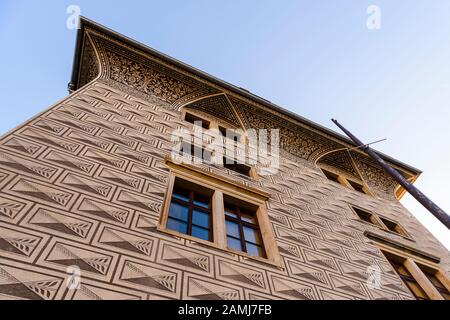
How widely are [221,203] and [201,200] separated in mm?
299

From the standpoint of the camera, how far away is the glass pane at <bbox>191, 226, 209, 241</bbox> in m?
3.50

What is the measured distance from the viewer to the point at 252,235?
13.3 ft

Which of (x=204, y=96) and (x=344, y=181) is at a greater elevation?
(x=204, y=96)

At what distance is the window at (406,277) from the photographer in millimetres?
4491

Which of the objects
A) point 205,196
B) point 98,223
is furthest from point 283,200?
point 98,223

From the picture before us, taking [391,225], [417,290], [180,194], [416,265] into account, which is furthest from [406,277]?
[180,194]

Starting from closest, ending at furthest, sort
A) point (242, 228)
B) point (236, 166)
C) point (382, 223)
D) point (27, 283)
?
1. point (27, 283)
2. point (242, 228)
3. point (236, 166)
4. point (382, 223)

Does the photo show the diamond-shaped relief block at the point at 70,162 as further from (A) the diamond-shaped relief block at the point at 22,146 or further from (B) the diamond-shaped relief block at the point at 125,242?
(B) the diamond-shaped relief block at the point at 125,242

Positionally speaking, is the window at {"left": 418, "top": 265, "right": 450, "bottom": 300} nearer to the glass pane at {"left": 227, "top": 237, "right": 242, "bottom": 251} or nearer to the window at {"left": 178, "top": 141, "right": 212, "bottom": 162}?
the glass pane at {"left": 227, "top": 237, "right": 242, "bottom": 251}

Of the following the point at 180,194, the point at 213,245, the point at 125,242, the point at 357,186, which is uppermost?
the point at 357,186

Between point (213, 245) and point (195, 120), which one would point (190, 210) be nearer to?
point (213, 245)

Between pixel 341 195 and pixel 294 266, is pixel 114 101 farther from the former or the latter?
pixel 341 195

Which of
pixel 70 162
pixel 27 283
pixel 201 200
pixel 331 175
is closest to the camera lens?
pixel 27 283
